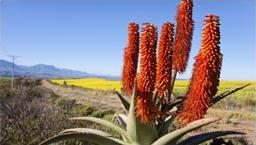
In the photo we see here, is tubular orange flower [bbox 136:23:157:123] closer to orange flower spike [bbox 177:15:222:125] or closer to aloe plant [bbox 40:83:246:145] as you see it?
aloe plant [bbox 40:83:246:145]

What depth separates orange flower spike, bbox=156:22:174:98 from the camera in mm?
3529

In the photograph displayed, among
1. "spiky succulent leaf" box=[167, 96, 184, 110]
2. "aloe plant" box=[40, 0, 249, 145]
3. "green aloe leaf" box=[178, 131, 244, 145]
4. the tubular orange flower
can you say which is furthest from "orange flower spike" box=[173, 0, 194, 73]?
"green aloe leaf" box=[178, 131, 244, 145]

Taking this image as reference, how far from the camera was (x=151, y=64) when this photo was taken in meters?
Answer: 3.42

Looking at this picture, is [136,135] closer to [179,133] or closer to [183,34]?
[179,133]

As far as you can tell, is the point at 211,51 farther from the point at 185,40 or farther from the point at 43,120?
the point at 43,120

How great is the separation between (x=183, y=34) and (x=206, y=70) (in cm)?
49

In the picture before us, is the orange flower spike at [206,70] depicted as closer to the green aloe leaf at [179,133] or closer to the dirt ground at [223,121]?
the green aloe leaf at [179,133]

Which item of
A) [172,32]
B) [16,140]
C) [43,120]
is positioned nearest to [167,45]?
[172,32]

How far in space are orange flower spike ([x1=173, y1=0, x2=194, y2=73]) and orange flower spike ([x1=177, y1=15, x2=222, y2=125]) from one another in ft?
0.86

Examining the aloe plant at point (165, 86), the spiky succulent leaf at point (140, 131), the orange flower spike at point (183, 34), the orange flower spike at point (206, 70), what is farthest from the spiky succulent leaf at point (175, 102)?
the orange flower spike at point (206, 70)

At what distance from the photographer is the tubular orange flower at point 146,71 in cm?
343

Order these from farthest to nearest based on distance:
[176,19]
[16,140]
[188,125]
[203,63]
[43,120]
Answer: [43,120], [16,140], [176,19], [188,125], [203,63]

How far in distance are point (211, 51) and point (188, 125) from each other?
0.54 meters

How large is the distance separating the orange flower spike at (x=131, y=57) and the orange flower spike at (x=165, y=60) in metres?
0.19
